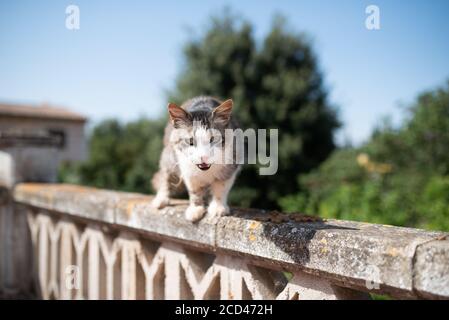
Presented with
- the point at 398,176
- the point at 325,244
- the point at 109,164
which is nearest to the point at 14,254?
the point at 325,244

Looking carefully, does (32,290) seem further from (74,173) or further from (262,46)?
(74,173)

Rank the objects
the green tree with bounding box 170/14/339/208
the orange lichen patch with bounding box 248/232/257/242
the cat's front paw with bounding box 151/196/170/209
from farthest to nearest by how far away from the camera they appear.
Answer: the green tree with bounding box 170/14/339/208, the cat's front paw with bounding box 151/196/170/209, the orange lichen patch with bounding box 248/232/257/242

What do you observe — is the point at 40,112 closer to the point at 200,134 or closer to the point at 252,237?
the point at 200,134

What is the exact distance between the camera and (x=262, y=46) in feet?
48.0

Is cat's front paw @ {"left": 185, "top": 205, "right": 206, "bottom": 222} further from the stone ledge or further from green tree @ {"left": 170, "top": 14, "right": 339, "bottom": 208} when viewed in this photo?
green tree @ {"left": 170, "top": 14, "right": 339, "bottom": 208}

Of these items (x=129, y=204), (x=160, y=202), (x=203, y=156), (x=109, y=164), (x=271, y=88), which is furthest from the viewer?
(x=109, y=164)

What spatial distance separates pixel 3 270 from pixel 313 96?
12398mm

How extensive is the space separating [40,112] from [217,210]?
2989cm

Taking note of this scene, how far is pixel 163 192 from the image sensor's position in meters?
2.44

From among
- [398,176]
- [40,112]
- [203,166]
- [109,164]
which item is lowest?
[109,164]

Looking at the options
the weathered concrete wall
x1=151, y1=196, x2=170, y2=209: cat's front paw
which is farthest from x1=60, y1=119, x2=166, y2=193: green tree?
x1=151, y1=196, x2=170, y2=209: cat's front paw

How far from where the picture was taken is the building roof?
2738 cm

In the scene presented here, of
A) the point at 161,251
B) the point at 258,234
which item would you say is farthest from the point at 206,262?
the point at 258,234

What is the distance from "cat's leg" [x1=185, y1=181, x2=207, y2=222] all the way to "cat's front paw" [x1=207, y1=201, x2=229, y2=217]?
0.04m
